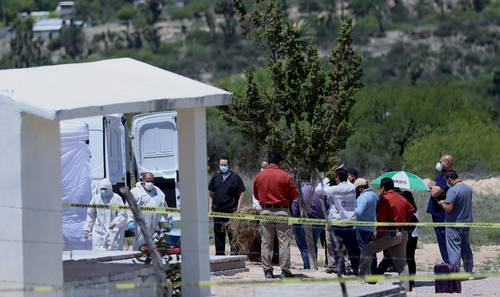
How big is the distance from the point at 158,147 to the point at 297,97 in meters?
3.28

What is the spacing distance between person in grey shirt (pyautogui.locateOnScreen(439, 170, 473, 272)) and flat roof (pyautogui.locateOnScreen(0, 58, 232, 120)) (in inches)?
187

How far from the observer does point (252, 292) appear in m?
13.1

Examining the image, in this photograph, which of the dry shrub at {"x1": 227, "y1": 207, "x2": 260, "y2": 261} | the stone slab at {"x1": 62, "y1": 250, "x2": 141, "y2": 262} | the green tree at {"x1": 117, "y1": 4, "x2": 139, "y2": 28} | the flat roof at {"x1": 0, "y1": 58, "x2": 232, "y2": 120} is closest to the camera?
the flat roof at {"x1": 0, "y1": 58, "x2": 232, "y2": 120}

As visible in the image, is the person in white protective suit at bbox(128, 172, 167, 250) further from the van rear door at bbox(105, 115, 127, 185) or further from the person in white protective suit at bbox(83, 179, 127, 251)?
the van rear door at bbox(105, 115, 127, 185)

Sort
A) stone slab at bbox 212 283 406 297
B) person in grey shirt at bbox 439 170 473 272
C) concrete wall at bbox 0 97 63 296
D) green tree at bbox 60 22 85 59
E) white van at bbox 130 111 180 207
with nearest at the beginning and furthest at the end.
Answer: concrete wall at bbox 0 97 63 296 < stone slab at bbox 212 283 406 297 < person in grey shirt at bbox 439 170 473 272 < white van at bbox 130 111 180 207 < green tree at bbox 60 22 85 59

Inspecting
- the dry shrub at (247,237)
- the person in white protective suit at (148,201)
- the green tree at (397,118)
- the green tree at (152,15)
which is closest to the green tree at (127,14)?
the green tree at (152,15)

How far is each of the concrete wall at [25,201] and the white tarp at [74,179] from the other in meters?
8.07

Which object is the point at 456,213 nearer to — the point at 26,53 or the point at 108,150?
the point at 108,150

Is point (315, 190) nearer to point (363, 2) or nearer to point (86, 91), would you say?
point (86, 91)

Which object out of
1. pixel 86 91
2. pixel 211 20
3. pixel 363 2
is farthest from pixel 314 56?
pixel 363 2

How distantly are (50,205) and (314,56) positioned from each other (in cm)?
954

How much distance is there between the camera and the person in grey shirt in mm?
16094

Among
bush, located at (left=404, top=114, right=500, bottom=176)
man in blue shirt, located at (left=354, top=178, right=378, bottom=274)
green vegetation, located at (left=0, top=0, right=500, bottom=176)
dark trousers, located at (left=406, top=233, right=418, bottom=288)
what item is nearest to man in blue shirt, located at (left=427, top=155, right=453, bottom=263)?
dark trousers, located at (left=406, top=233, right=418, bottom=288)

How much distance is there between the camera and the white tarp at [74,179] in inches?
747
